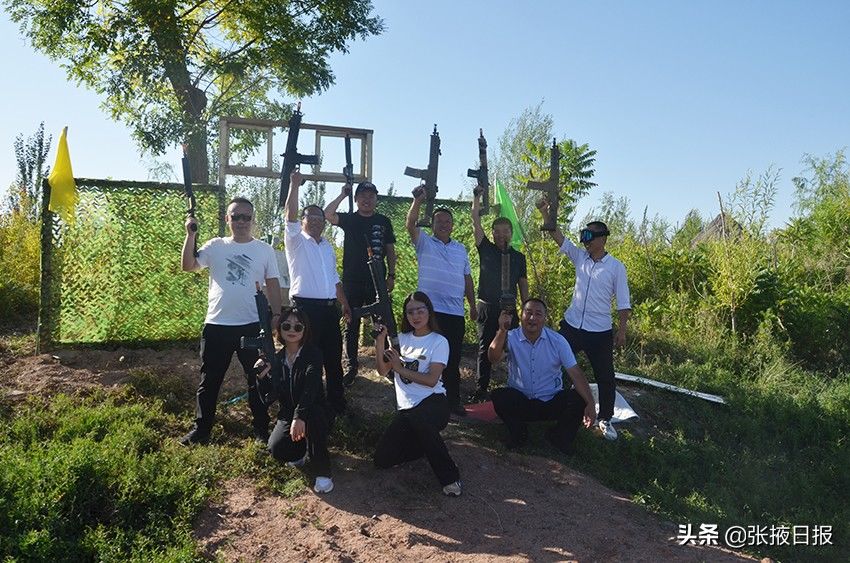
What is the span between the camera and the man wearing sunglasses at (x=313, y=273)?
187 inches

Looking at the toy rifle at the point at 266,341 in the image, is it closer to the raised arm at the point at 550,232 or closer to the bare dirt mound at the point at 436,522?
the bare dirt mound at the point at 436,522

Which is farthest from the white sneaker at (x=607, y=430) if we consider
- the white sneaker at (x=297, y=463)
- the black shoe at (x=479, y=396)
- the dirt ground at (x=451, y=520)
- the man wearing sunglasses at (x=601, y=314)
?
the white sneaker at (x=297, y=463)

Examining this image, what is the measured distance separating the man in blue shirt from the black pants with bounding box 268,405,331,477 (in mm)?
1466

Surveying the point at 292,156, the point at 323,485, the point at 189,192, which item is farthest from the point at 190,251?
the point at 323,485

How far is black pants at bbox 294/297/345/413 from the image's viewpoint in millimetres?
4812

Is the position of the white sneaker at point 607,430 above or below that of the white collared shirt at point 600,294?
below

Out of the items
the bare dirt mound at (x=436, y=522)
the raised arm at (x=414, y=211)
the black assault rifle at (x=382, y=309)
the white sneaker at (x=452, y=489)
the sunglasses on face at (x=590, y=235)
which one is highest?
the raised arm at (x=414, y=211)

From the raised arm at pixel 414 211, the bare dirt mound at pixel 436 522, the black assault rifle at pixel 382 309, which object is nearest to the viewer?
the bare dirt mound at pixel 436 522

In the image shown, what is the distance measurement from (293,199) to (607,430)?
3.17m

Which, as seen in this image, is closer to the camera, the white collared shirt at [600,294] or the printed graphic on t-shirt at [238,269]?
the printed graphic on t-shirt at [238,269]

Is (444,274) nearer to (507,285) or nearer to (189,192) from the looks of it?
(507,285)

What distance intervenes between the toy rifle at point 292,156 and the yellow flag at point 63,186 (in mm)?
2392

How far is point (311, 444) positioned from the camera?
4.23 metres

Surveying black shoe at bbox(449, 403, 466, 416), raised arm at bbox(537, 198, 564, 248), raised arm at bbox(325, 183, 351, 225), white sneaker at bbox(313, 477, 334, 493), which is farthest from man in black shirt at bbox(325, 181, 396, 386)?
white sneaker at bbox(313, 477, 334, 493)
